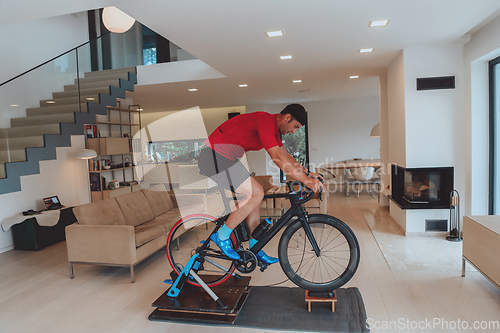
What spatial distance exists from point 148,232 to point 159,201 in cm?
105

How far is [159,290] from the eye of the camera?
3135mm

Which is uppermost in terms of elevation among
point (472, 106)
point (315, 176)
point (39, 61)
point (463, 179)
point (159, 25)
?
point (39, 61)

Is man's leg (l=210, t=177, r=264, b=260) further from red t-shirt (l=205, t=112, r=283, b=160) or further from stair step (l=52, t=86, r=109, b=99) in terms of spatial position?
stair step (l=52, t=86, r=109, b=99)

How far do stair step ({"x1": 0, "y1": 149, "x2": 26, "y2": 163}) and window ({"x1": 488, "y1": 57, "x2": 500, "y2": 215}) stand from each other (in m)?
6.25

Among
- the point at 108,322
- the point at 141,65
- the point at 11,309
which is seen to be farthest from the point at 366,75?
the point at 11,309

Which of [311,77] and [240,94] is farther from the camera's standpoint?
[240,94]

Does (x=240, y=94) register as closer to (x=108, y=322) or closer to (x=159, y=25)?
(x=159, y=25)

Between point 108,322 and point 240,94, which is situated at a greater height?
point 240,94

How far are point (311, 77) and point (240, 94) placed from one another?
8.20ft

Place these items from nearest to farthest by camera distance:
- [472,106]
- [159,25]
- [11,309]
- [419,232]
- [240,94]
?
[11,309] < [159,25] < [472,106] < [419,232] < [240,94]

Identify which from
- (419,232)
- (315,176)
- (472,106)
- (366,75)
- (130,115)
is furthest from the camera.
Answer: (130,115)

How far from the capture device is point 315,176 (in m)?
2.47

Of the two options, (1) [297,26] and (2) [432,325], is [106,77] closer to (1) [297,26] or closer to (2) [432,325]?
(1) [297,26]

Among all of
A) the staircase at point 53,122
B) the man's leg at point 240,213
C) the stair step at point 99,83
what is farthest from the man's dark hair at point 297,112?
the stair step at point 99,83
